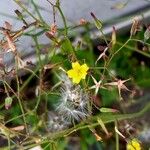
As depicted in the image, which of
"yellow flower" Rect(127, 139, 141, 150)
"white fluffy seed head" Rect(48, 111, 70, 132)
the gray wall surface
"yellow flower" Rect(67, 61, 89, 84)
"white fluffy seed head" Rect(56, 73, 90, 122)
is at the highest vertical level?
the gray wall surface

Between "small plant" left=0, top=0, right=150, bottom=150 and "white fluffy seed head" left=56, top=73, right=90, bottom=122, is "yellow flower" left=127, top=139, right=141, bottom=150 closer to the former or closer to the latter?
"small plant" left=0, top=0, right=150, bottom=150

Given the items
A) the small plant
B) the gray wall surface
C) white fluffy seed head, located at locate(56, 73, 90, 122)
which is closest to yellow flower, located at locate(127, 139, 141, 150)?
the small plant

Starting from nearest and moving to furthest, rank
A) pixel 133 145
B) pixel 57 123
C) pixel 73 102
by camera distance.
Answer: pixel 133 145, pixel 73 102, pixel 57 123

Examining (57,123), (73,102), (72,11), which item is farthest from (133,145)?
(72,11)

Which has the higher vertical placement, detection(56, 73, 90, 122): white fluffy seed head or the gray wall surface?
the gray wall surface

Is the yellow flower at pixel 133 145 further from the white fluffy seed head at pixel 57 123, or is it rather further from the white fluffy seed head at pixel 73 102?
the white fluffy seed head at pixel 57 123

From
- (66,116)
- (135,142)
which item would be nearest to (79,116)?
(66,116)

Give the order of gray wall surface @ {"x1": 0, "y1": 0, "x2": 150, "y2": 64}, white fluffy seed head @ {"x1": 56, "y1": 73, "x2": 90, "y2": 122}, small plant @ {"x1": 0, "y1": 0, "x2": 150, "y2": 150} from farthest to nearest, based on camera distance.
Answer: gray wall surface @ {"x1": 0, "y1": 0, "x2": 150, "y2": 64} < white fluffy seed head @ {"x1": 56, "y1": 73, "x2": 90, "y2": 122} < small plant @ {"x1": 0, "y1": 0, "x2": 150, "y2": 150}

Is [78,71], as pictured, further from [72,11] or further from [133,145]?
[72,11]

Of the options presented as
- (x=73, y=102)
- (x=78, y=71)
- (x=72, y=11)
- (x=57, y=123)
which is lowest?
(x=57, y=123)
